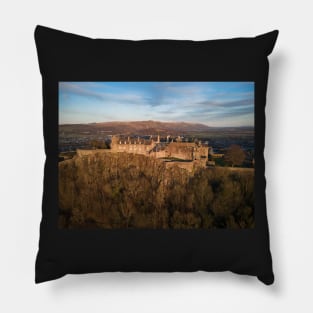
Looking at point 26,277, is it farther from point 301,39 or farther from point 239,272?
point 301,39

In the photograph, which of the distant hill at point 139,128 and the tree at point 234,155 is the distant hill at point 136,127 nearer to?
the distant hill at point 139,128

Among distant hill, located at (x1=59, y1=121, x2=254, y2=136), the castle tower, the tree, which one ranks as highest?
distant hill, located at (x1=59, y1=121, x2=254, y2=136)

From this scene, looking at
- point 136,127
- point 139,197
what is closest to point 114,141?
point 136,127

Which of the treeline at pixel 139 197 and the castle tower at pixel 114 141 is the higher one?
the castle tower at pixel 114 141

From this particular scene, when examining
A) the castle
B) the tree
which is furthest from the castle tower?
the tree

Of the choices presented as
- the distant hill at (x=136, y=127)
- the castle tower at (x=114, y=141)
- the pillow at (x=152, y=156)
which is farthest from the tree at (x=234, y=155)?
the castle tower at (x=114, y=141)

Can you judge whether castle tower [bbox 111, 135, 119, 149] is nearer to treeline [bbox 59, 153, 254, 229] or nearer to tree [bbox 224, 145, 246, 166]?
treeline [bbox 59, 153, 254, 229]

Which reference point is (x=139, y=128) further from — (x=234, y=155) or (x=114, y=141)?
(x=234, y=155)

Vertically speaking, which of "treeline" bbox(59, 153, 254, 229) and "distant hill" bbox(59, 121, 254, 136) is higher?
"distant hill" bbox(59, 121, 254, 136)
